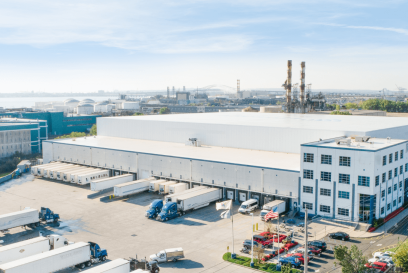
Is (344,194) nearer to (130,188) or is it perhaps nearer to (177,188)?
(177,188)

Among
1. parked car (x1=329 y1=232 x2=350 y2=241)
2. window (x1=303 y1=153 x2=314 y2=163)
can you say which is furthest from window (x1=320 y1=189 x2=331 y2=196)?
parked car (x1=329 y1=232 x2=350 y2=241)

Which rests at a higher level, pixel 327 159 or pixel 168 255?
pixel 327 159

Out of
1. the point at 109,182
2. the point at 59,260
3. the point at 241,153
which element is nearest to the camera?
the point at 59,260

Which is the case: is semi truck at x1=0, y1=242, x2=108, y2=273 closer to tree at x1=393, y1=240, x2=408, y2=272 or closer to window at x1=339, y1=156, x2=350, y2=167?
tree at x1=393, y1=240, x2=408, y2=272

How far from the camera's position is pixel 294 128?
59.1 m

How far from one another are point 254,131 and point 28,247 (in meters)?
39.8

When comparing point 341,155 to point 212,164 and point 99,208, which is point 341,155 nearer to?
point 212,164

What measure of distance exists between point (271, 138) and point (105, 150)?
89.9ft

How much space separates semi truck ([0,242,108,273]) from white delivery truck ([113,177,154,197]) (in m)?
19.2

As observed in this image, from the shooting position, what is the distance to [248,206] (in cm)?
4644

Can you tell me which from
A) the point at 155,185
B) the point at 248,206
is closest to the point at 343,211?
the point at 248,206

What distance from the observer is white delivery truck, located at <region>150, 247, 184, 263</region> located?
32656 millimetres

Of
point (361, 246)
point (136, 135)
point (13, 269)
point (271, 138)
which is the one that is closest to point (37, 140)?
point (136, 135)

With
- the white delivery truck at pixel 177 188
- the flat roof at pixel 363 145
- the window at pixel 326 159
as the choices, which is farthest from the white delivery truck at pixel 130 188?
the window at pixel 326 159
